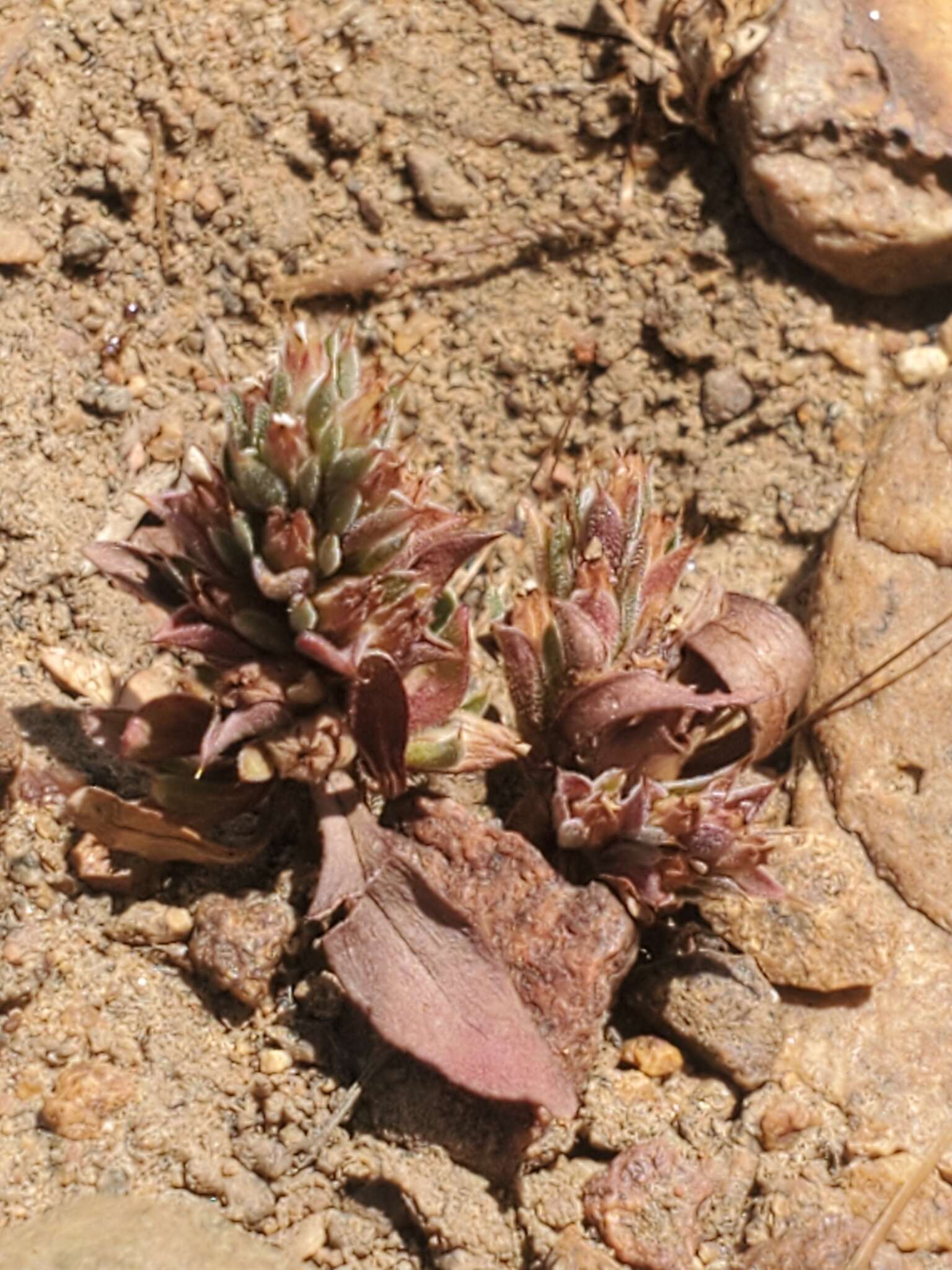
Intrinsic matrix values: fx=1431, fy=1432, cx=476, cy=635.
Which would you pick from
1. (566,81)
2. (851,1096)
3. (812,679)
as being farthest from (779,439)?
(851,1096)

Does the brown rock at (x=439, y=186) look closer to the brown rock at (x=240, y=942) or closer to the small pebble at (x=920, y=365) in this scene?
the small pebble at (x=920, y=365)

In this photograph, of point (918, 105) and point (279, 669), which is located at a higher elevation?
point (918, 105)

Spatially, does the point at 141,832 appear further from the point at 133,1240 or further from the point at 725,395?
the point at 725,395

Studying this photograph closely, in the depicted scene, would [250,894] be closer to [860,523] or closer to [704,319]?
[860,523]

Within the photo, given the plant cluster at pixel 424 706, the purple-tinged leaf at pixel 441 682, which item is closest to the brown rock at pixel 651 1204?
the plant cluster at pixel 424 706

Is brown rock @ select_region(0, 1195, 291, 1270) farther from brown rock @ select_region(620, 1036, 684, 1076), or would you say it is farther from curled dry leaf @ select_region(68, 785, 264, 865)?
brown rock @ select_region(620, 1036, 684, 1076)
